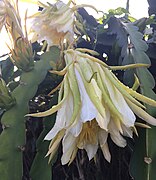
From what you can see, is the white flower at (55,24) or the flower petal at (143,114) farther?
the white flower at (55,24)

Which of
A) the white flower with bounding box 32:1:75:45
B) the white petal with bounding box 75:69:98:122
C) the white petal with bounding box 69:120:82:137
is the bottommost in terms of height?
the white petal with bounding box 69:120:82:137

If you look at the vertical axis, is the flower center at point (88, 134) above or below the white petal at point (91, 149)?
above

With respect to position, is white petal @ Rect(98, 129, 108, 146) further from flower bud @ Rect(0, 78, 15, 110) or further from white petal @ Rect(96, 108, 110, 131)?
flower bud @ Rect(0, 78, 15, 110)

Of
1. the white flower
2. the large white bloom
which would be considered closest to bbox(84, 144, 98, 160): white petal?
the large white bloom

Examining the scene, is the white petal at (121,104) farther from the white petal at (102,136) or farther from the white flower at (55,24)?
the white flower at (55,24)

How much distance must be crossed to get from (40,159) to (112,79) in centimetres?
18

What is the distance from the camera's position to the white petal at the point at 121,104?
540mm

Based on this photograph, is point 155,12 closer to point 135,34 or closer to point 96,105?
point 135,34

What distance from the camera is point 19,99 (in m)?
0.68

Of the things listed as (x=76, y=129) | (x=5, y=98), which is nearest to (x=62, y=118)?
(x=76, y=129)

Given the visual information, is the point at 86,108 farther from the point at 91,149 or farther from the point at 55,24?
the point at 55,24

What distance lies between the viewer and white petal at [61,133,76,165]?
21.9 inches

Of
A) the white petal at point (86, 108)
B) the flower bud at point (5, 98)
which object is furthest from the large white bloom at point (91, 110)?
the flower bud at point (5, 98)

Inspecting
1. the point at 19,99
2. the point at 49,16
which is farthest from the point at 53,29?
the point at 19,99
